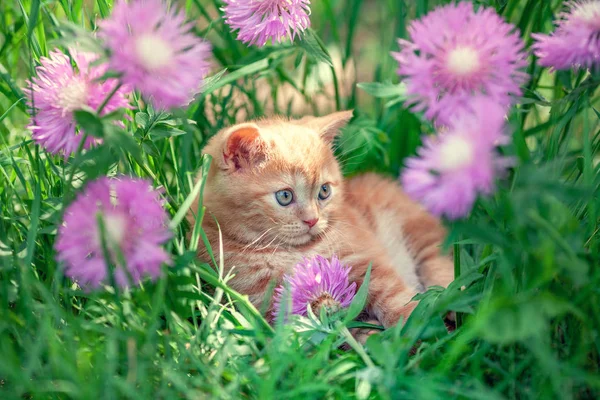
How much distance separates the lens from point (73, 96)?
3.58 ft

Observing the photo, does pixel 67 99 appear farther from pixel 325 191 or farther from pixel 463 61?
pixel 325 191

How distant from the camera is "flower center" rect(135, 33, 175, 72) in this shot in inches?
37.0

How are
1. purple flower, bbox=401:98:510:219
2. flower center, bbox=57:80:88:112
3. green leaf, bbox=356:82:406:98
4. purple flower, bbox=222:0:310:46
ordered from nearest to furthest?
1. purple flower, bbox=401:98:510:219
2. flower center, bbox=57:80:88:112
3. green leaf, bbox=356:82:406:98
4. purple flower, bbox=222:0:310:46

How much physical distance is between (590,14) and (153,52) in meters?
0.77

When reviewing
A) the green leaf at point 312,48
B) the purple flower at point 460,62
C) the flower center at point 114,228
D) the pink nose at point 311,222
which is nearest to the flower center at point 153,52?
the flower center at point 114,228

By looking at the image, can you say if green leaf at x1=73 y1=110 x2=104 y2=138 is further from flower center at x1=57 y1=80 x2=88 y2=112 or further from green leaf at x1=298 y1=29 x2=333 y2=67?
green leaf at x1=298 y1=29 x2=333 y2=67

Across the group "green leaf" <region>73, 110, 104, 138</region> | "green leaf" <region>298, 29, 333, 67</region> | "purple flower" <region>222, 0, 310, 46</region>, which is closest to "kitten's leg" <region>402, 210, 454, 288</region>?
"green leaf" <region>298, 29, 333, 67</region>

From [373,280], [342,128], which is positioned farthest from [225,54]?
[373,280]

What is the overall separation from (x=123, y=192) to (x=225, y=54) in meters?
1.26

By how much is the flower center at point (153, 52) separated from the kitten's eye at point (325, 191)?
887 millimetres

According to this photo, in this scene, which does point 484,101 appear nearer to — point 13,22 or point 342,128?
point 342,128

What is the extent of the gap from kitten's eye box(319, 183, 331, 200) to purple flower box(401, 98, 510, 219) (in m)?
0.88

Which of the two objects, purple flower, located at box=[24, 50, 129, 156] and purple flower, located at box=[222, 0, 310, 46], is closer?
purple flower, located at box=[24, 50, 129, 156]

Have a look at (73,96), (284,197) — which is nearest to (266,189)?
(284,197)
